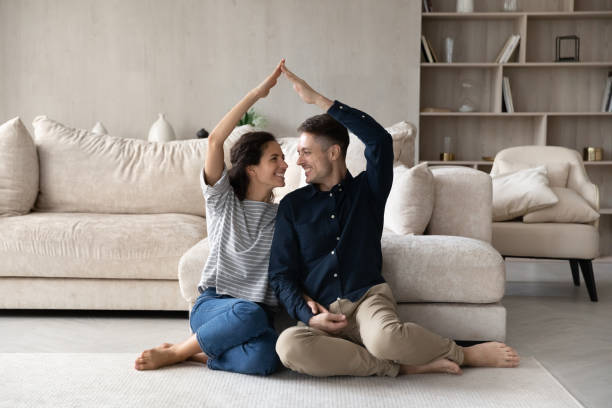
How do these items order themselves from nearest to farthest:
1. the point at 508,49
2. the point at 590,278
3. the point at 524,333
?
1. the point at 524,333
2. the point at 590,278
3. the point at 508,49

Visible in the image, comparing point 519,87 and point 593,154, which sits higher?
point 519,87

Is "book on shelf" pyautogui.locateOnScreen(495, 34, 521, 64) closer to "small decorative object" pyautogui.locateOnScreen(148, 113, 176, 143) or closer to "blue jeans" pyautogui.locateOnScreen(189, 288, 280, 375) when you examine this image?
"small decorative object" pyautogui.locateOnScreen(148, 113, 176, 143)

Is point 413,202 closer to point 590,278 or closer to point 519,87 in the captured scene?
point 590,278

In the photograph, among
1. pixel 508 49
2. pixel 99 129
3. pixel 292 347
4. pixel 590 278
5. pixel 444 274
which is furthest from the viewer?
pixel 508 49

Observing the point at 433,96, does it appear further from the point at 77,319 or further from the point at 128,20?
the point at 77,319

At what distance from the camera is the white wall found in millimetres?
5168

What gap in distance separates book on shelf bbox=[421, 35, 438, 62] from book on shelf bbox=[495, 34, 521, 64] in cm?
49

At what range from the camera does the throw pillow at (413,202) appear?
8.45 feet

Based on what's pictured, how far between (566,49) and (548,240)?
7.74ft

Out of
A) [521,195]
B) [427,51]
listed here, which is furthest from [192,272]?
[427,51]

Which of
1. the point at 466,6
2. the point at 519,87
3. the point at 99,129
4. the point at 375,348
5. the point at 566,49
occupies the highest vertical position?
the point at 466,6

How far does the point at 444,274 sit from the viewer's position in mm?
2291

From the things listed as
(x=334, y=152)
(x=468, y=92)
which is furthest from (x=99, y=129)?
(x=334, y=152)

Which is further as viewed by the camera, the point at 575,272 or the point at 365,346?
the point at 575,272
